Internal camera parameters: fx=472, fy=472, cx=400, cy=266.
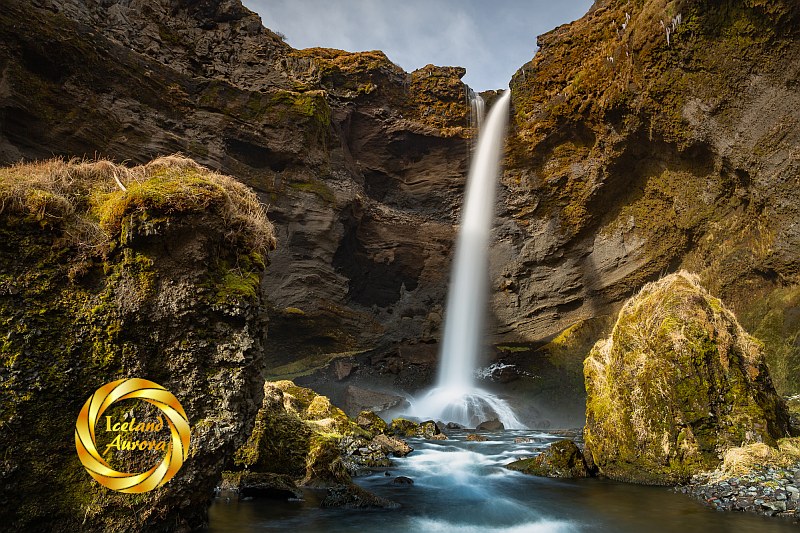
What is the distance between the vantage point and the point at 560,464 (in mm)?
11258

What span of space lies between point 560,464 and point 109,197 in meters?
10.7

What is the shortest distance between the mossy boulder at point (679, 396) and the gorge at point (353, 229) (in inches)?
2.9

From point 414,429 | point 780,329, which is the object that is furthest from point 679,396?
point 780,329

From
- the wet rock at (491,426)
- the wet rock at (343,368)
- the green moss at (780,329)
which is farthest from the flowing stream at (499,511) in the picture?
the wet rock at (343,368)

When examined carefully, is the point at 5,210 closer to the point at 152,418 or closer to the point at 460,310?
the point at 152,418

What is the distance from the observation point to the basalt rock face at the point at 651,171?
22.7 metres

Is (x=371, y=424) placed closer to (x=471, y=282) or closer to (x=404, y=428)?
(x=404, y=428)

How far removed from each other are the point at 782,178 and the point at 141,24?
39.0 m

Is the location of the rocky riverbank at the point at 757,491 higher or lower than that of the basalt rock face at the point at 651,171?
lower

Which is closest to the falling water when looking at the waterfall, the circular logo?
the waterfall

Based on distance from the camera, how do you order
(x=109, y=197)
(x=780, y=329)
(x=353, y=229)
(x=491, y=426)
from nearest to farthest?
(x=109, y=197), (x=780, y=329), (x=491, y=426), (x=353, y=229)

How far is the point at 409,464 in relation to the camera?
12891 mm

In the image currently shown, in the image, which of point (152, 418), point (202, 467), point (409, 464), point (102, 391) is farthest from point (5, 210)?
point (409, 464)

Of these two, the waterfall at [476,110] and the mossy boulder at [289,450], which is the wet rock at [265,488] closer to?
the mossy boulder at [289,450]
